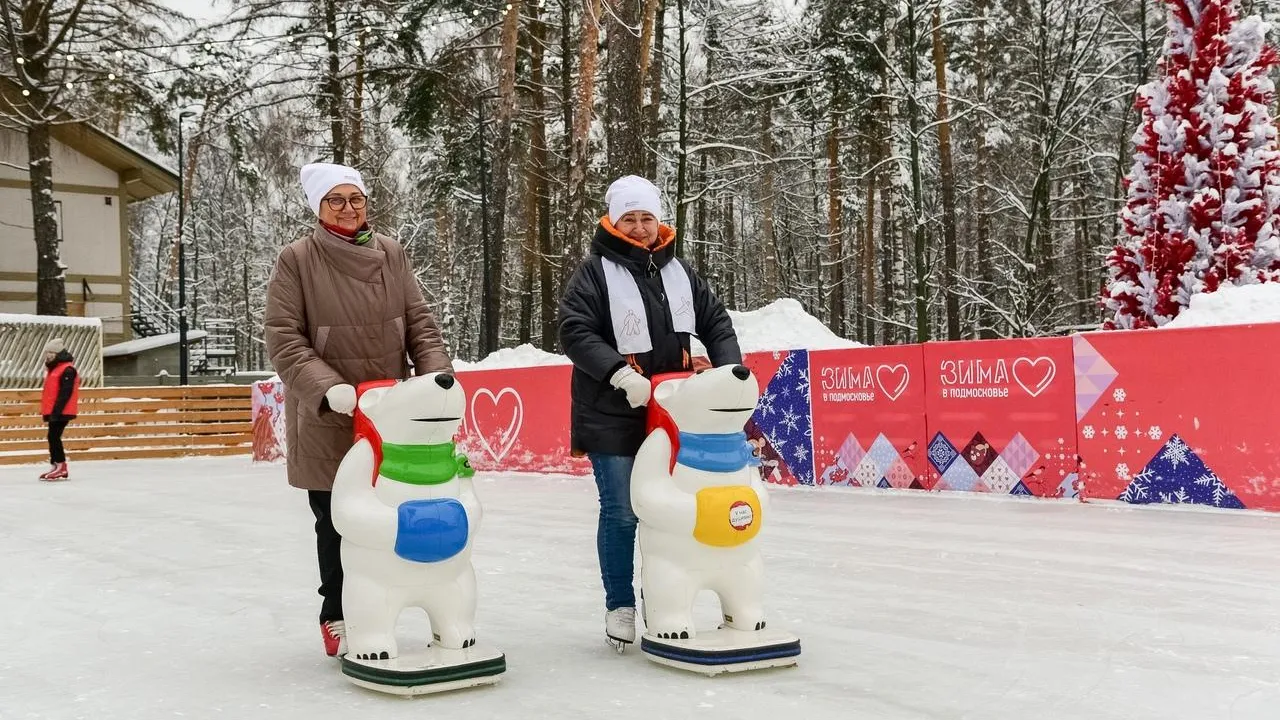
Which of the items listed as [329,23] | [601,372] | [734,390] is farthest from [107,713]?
[329,23]

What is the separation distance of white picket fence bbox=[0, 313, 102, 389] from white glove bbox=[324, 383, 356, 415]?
2094 cm

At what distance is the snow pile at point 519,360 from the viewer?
13.0 metres

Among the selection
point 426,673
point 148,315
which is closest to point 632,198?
point 426,673

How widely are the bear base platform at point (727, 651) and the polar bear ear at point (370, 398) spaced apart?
1249mm

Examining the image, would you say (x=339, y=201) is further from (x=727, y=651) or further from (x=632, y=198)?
(x=727, y=651)

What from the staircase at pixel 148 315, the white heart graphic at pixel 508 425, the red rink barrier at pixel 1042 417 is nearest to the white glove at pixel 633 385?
the red rink barrier at pixel 1042 417

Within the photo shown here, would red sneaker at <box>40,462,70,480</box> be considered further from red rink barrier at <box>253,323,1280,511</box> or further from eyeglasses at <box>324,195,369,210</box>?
eyeglasses at <box>324,195,369,210</box>

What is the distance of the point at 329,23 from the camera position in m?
20.9

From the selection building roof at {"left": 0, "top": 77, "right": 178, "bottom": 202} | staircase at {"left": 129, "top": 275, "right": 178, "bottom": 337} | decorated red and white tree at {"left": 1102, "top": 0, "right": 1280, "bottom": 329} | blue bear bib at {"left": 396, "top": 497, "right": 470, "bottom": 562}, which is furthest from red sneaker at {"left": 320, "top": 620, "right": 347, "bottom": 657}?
staircase at {"left": 129, "top": 275, "right": 178, "bottom": 337}

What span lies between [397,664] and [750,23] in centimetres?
2009

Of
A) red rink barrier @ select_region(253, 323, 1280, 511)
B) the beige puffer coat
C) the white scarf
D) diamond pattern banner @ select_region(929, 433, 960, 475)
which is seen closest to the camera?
the beige puffer coat

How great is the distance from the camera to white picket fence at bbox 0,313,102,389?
21.5 m

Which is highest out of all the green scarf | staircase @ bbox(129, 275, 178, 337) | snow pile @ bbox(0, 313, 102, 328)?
staircase @ bbox(129, 275, 178, 337)

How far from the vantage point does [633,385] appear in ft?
12.1
